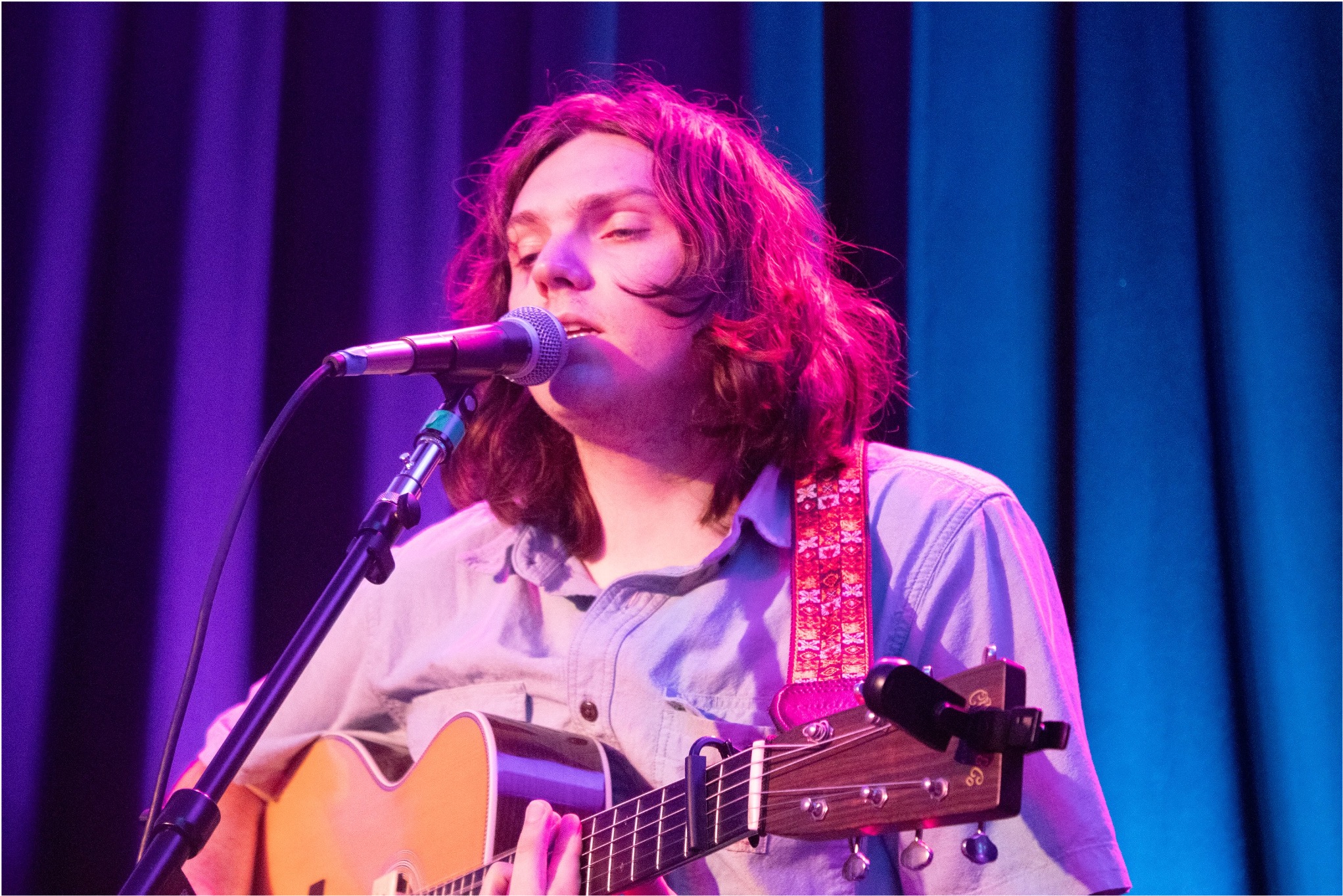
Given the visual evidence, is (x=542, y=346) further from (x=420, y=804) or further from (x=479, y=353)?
(x=420, y=804)

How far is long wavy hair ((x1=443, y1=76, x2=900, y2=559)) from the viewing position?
5.65 ft

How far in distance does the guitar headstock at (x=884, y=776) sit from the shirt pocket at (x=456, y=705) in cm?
68

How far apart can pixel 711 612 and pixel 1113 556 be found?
0.92 meters

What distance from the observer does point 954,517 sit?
5.13 ft

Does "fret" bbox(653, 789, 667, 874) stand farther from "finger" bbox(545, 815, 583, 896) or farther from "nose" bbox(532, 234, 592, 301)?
"nose" bbox(532, 234, 592, 301)

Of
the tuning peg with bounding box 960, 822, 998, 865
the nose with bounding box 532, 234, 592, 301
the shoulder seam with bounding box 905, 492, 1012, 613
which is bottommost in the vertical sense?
the tuning peg with bounding box 960, 822, 998, 865

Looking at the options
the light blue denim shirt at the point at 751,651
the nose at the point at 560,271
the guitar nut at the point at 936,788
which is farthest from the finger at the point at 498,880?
the nose at the point at 560,271

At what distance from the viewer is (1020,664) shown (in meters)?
1.29

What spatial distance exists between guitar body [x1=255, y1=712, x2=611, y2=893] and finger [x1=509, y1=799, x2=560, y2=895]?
6 cm

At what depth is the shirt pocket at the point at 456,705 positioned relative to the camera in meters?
1.74

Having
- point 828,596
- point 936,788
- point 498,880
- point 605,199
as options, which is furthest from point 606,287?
point 936,788

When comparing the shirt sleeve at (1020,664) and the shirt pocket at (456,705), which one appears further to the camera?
the shirt pocket at (456,705)

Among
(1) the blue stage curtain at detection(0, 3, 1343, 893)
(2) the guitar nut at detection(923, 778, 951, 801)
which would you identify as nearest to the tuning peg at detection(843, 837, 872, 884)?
(2) the guitar nut at detection(923, 778, 951, 801)

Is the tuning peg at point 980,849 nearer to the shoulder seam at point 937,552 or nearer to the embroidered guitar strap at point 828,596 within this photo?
the embroidered guitar strap at point 828,596
